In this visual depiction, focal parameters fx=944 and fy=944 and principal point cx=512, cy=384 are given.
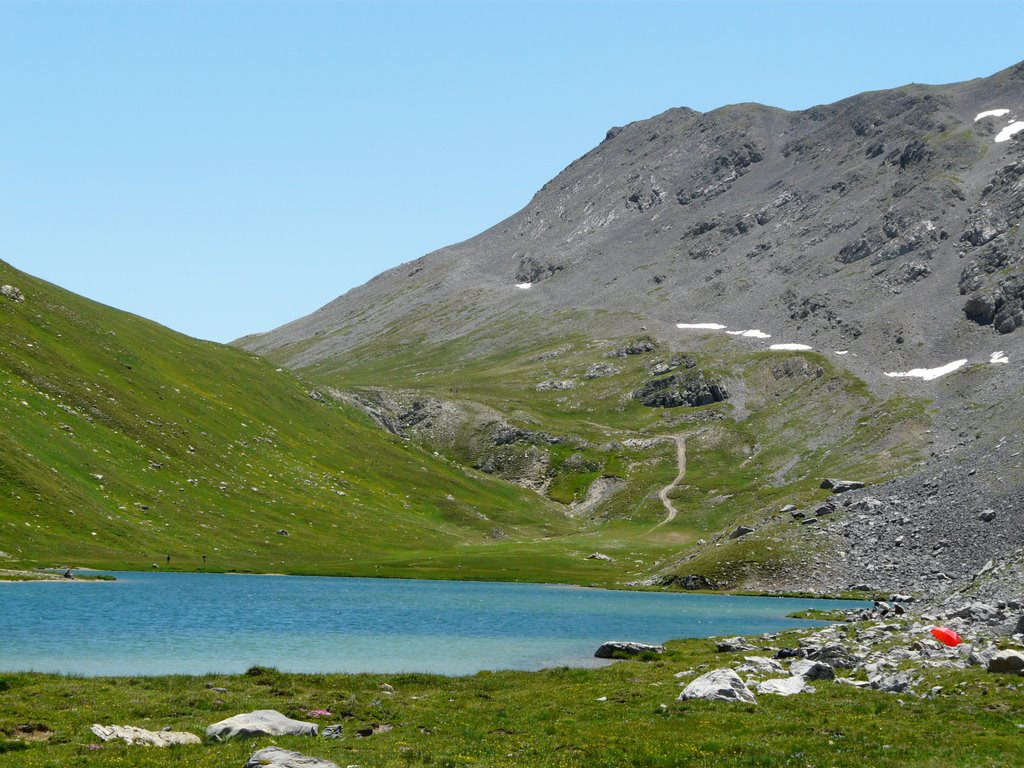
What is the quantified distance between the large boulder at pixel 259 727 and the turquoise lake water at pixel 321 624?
1586 centimetres

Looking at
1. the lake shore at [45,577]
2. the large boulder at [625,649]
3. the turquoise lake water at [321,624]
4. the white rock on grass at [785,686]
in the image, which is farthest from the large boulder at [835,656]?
the lake shore at [45,577]

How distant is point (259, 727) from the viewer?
29547 millimetres

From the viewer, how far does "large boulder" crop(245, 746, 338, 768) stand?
23.3 metres

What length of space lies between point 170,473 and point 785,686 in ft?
403

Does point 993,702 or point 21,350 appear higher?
point 21,350

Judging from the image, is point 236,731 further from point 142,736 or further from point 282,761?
point 282,761

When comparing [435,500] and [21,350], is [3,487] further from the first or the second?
[435,500]

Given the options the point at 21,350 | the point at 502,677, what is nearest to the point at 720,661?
the point at 502,677

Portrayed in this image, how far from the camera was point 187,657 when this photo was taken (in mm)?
49844

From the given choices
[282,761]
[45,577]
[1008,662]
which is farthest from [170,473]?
[282,761]

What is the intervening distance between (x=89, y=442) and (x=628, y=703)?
11942 cm

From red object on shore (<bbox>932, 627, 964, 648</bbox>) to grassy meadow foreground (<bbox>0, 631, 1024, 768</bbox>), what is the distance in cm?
1192

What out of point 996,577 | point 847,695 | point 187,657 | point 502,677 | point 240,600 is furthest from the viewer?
point 240,600

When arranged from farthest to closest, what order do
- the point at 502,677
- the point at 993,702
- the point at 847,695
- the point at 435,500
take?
the point at 435,500 → the point at 502,677 → the point at 847,695 → the point at 993,702
